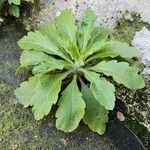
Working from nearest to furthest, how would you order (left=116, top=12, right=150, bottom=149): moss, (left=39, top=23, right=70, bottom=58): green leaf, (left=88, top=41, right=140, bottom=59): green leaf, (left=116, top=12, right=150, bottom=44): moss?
(left=116, top=12, right=150, bottom=149): moss < (left=88, top=41, right=140, bottom=59): green leaf < (left=39, top=23, right=70, bottom=58): green leaf < (left=116, top=12, right=150, bottom=44): moss

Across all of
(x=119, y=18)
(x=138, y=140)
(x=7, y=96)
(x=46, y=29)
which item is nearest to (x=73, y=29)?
(x=46, y=29)

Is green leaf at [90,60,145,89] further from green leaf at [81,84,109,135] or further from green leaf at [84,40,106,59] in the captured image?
green leaf at [81,84,109,135]

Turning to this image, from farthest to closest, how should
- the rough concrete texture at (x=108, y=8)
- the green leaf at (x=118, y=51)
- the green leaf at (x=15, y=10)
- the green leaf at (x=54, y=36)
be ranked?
the green leaf at (x=15, y=10)
the rough concrete texture at (x=108, y=8)
the green leaf at (x=54, y=36)
the green leaf at (x=118, y=51)

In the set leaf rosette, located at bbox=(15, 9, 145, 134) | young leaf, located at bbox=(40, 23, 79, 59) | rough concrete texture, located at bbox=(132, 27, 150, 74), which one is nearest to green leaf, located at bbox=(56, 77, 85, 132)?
leaf rosette, located at bbox=(15, 9, 145, 134)

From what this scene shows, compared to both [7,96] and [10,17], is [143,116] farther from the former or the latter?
[10,17]

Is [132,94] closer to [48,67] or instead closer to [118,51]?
[118,51]

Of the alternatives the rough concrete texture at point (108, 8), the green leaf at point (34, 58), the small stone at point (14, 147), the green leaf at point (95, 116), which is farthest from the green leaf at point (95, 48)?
the small stone at point (14, 147)

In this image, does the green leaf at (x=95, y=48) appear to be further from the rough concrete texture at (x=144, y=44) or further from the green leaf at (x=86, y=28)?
the rough concrete texture at (x=144, y=44)
